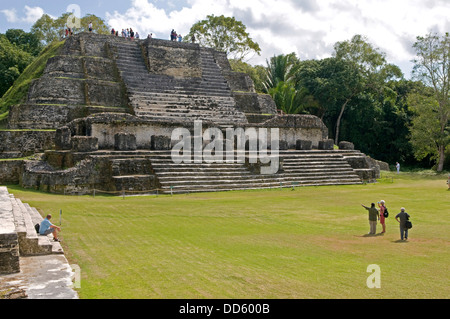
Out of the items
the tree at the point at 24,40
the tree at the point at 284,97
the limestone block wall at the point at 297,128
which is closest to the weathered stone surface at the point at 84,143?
the limestone block wall at the point at 297,128

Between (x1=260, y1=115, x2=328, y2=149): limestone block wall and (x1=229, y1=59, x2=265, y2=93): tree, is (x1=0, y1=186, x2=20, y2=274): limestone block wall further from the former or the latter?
(x1=229, y1=59, x2=265, y2=93): tree

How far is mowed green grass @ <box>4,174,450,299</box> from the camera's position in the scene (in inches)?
224

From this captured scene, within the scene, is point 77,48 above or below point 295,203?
above

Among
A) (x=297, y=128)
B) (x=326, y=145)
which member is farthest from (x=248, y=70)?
(x=326, y=145)

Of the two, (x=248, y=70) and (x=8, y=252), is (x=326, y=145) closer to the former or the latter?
(x=248, y=70)

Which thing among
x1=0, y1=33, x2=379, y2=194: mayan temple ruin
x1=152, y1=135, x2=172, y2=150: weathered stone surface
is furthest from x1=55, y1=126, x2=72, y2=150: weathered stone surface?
x1=152, y1=135, x2=172, y2=150: weathered stone surface

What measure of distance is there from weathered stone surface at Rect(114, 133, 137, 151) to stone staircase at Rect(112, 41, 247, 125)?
2593 mm

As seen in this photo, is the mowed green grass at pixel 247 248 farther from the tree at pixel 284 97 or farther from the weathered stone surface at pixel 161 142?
the tree at pixel 284 97

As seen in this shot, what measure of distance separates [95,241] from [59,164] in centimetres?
968

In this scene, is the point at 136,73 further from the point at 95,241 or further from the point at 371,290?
the point at 371,290

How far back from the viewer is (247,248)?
803 cm

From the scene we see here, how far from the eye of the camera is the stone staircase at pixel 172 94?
2198cm

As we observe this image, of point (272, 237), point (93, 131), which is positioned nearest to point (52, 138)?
point (93, 131)

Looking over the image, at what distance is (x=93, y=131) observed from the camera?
61.8ft
